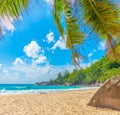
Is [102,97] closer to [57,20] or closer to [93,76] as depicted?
[57,20]

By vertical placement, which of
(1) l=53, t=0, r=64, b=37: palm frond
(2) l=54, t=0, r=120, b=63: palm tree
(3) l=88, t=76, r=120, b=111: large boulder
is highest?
(1) l=53, t=0, r=64, b=37: palm frond

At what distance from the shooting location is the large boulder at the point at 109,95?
8.69 m

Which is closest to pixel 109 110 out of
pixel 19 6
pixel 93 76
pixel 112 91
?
pixel 112 91

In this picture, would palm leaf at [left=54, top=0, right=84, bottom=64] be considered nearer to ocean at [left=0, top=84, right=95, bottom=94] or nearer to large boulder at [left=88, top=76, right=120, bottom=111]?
large boulder at [left=88, top=76, right=120, bottom=111]

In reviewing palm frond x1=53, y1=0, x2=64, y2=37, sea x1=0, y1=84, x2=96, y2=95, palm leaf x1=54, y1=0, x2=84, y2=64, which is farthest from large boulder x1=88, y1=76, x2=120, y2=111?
sea x1=0, y1=84, x2=96, y2=95

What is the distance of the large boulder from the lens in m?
8.69

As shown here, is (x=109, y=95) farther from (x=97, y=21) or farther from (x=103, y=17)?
(x=103, y=17)

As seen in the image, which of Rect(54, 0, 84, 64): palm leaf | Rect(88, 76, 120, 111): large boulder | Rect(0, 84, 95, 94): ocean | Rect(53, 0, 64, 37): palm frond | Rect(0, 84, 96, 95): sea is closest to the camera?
Rect(54, 0, 84, 64): palm leaf

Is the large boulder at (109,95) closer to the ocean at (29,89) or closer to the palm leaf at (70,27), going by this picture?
the palm leaf at (70,27)

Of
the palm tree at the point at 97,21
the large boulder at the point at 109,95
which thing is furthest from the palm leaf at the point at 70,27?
the large boulder at the point at 109,95

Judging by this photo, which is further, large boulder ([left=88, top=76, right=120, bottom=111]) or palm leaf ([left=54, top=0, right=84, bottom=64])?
large boulder ([left=88, top=76, right=120, bottom=111])

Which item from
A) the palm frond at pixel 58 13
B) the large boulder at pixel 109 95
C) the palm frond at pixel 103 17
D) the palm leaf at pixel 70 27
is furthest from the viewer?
the large boulder at pixel 109 95

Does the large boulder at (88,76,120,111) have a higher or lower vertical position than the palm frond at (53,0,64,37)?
lower

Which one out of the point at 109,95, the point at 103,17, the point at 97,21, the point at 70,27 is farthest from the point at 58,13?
the point at 109,95
